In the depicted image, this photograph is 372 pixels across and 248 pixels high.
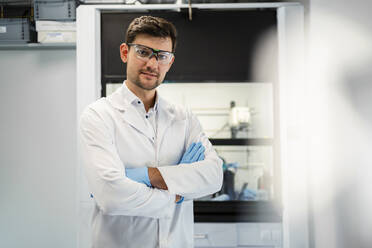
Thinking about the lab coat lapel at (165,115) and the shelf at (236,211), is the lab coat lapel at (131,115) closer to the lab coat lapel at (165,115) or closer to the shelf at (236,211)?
the lab coat lapel at (165,115)

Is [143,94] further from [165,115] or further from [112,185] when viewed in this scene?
[112,185]

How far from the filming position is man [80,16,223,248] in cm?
129

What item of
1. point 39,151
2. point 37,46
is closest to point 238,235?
point 39,151

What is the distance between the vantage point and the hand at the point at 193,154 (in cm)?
144

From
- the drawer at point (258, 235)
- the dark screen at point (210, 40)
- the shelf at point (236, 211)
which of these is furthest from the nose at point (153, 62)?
the drawer at point (258, 235)

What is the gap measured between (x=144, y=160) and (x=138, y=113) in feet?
0.64

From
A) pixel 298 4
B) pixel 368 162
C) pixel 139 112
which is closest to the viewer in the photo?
pixel 139 112

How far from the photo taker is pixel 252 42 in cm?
238

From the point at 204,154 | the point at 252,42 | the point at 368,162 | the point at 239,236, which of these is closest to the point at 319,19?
the point at 252,42

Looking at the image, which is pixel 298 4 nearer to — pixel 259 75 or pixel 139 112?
pixel 259 75

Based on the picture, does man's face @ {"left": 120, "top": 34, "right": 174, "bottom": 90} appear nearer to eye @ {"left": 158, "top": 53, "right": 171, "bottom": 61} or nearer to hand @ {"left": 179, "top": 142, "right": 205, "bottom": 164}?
eye @ {"left": 158, "top": 53, "right": 171, "bottom": 61}

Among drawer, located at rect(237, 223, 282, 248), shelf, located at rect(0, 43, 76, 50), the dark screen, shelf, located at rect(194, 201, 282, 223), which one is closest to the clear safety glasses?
the dark screen

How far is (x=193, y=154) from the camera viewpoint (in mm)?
1448

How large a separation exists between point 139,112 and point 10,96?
1.81m
